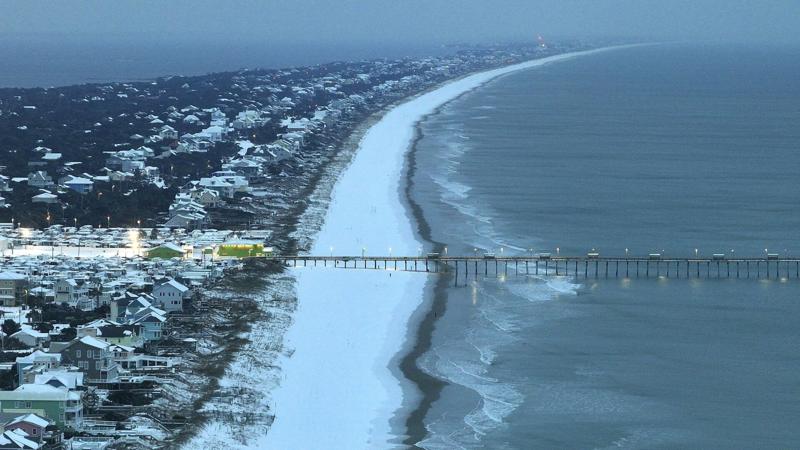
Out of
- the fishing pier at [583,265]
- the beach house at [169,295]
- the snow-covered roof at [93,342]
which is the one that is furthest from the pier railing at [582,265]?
the snow-covered roof at [93,342]

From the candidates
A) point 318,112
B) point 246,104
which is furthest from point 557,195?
point 246,104

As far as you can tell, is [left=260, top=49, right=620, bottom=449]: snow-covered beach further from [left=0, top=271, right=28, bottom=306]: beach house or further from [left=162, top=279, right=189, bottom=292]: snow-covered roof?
[left=0, top=271, right=28, bottom=306]: beach house

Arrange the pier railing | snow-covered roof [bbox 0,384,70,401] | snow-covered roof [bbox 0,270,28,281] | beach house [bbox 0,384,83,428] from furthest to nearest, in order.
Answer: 1. the pier railing
2. snow-covered roof [bbox 0,270,28,281]
3. snow-covered roof [bbox 0,384,70,401]
4. beach house [bbox 0,384,83,428]

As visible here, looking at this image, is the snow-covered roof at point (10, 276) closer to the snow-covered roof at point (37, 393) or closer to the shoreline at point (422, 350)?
the shoreline at point (422, 350)

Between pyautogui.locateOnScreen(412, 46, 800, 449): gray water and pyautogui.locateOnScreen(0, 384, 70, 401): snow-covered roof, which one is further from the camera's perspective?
pyautogui.locateOnScreen(412, 46, 800, 449): gray water

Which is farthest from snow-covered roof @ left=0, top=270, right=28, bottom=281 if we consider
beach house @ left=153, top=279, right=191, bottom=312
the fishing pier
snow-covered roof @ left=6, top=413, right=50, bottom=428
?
snow-covered roof @ left=6, top=413, right=50, bottom=428

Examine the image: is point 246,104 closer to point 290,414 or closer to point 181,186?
point 181,186
